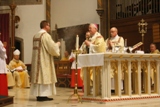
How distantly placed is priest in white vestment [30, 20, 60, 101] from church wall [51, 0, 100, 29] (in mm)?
7647

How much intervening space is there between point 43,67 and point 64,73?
6.03m

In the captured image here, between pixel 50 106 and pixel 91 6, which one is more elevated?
pixel 91 6

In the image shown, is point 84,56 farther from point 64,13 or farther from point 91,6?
point 64,13

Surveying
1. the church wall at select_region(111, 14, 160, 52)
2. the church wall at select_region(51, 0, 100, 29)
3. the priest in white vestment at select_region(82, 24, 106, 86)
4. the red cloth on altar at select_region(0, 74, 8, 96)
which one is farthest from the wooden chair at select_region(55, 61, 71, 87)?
the priest in white vestment at select_region(82, 24, 106, 86)

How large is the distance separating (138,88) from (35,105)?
2.26 m

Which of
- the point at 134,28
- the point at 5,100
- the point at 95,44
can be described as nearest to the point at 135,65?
the point at 95,44

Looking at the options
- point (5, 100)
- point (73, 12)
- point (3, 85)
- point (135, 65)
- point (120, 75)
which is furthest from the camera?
point (73, 12)

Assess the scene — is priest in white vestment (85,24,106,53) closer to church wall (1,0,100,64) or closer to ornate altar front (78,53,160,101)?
ornate altar front (78,53,160,101)

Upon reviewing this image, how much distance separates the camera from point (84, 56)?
7816 millimetres

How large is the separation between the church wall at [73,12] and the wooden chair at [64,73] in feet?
8.89

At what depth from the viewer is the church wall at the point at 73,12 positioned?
16.2 meters

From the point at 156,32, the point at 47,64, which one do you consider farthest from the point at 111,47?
the point at 156,32

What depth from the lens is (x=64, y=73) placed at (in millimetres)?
14273

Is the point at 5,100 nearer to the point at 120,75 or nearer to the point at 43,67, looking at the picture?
the point at 43,67
